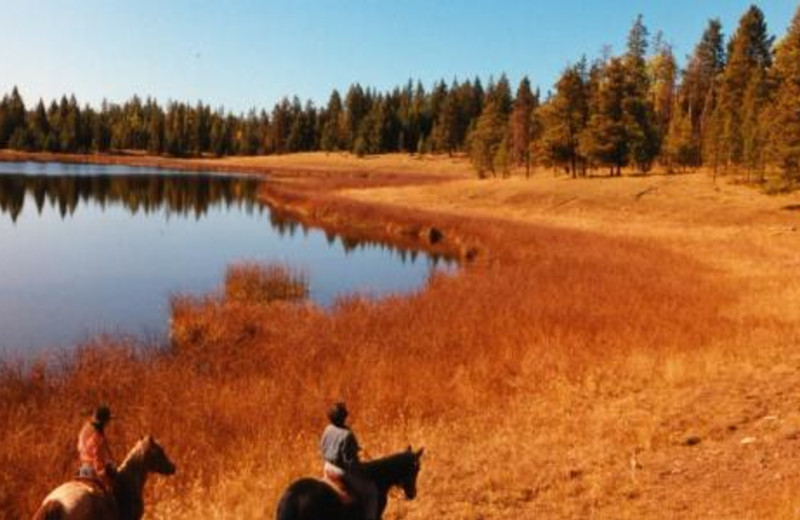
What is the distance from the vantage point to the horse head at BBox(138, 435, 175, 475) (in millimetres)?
8289

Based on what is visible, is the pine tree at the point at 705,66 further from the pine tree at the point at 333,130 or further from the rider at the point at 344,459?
the rider at the point at 344,459

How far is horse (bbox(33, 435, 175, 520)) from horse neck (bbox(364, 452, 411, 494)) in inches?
99.0

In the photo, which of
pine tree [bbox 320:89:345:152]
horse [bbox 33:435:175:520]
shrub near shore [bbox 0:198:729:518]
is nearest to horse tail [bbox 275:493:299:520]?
horse [bbox 33:435:175:520]

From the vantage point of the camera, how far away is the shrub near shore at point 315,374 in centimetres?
1065

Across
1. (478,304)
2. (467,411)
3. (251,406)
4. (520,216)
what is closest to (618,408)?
(467,411)

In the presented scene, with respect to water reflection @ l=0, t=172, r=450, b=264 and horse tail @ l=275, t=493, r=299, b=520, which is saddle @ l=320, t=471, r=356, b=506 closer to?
horse tail @ l=275, t=493, r=299, b=520

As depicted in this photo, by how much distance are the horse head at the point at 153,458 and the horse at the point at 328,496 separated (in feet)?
7.27

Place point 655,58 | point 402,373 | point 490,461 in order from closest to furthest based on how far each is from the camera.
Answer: point 490,461
point 402,373
point 655,58

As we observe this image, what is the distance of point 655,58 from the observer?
126500 millimetres

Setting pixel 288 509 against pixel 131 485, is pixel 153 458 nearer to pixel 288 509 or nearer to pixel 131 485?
pixel 131 485

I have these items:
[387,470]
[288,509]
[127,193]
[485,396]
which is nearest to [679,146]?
[127,193]

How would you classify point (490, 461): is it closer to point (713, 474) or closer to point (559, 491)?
point (559, 491)

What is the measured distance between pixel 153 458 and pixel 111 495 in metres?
0.80

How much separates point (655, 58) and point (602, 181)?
7299 centimetres
